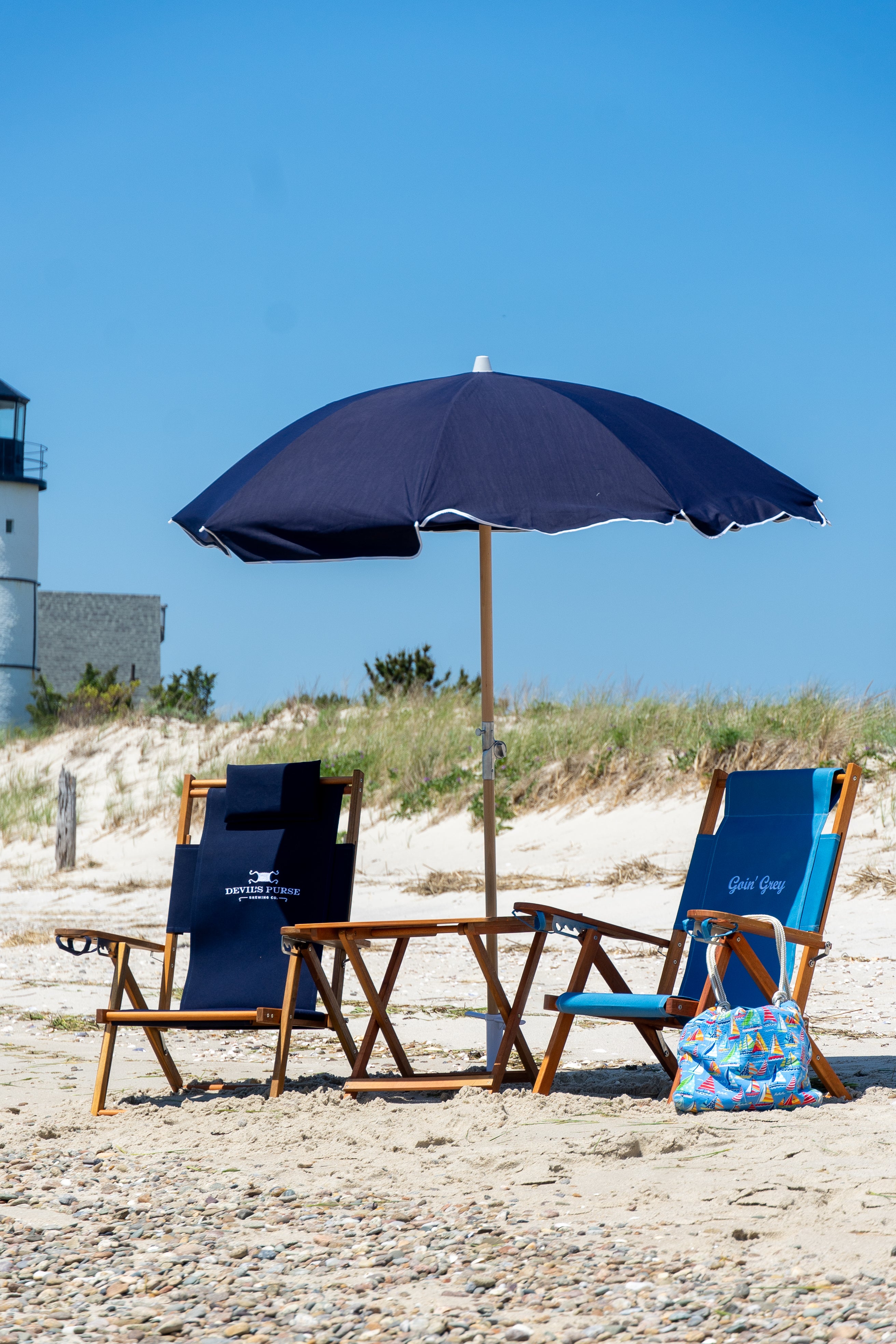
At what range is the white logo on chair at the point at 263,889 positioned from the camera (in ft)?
16.8

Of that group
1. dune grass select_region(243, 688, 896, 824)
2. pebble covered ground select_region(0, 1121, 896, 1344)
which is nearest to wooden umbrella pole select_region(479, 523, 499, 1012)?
pebble covered ground select_region(0, 1121, 896, 1344)

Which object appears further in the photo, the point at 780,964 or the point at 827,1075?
the point at 780,964

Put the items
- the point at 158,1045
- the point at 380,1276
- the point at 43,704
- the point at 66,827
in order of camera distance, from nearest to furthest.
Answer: the point at 380,1276
the point at 158,1045
the point at 66,827
the point at 43,704

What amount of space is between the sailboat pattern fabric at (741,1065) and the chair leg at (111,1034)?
5.87 ft

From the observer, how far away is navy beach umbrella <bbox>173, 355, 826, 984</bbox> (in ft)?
13.3

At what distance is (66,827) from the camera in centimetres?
1555

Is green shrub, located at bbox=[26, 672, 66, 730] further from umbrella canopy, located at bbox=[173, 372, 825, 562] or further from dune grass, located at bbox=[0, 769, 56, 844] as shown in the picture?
umbrella canopy, located at bbox=[173, 372, 825, 562]

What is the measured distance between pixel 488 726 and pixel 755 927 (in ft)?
3.89

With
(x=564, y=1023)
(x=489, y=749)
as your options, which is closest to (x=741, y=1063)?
(x=564, y=1023)

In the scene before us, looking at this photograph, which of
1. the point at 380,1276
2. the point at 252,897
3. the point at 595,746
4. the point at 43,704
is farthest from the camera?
the point at 43,704

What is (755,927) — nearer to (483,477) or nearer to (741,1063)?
(741,1063)

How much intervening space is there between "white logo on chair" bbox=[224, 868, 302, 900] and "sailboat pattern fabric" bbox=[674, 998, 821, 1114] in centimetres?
162

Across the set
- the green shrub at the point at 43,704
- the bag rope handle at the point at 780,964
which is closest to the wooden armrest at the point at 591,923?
the bag rope handle at the point at 780,964

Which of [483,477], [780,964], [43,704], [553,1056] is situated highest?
[43,704]
